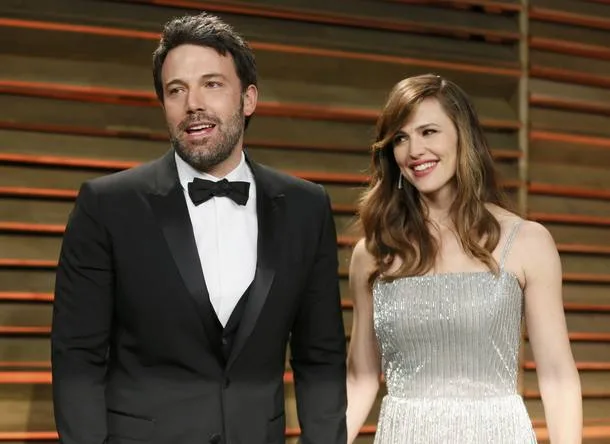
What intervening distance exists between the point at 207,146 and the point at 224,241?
23 cm

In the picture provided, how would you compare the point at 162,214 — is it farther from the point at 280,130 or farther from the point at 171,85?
the point at 280,130

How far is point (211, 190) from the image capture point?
2.26 meters

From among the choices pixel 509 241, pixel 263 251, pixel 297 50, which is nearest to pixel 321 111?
pixel 297 50

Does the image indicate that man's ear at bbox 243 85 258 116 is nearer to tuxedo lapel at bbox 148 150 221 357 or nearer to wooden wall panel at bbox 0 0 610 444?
tuxedo lapel at bbox 148 150 221 357

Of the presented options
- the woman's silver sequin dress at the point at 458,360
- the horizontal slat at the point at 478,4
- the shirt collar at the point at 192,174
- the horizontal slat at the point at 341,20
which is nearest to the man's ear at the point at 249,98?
the shirt collar at the point at 192,174

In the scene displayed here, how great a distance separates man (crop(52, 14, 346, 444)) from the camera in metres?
2.15

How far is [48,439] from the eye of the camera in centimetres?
302

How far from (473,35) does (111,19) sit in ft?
4.50

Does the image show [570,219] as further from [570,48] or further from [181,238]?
[181,238]

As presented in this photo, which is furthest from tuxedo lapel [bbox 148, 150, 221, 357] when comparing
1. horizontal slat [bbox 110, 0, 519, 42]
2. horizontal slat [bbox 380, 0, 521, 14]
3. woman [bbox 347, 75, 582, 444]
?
horizontal slat [bbox 380, 0, 521, 14]

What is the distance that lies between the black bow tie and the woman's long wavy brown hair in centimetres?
62

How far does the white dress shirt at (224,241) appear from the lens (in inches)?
86.3

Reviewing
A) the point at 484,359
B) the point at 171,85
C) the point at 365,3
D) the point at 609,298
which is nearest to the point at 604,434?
the point at 609,298

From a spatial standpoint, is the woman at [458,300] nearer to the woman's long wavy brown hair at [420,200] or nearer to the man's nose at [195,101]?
the woman's long wavy brown hair at [420,200]
